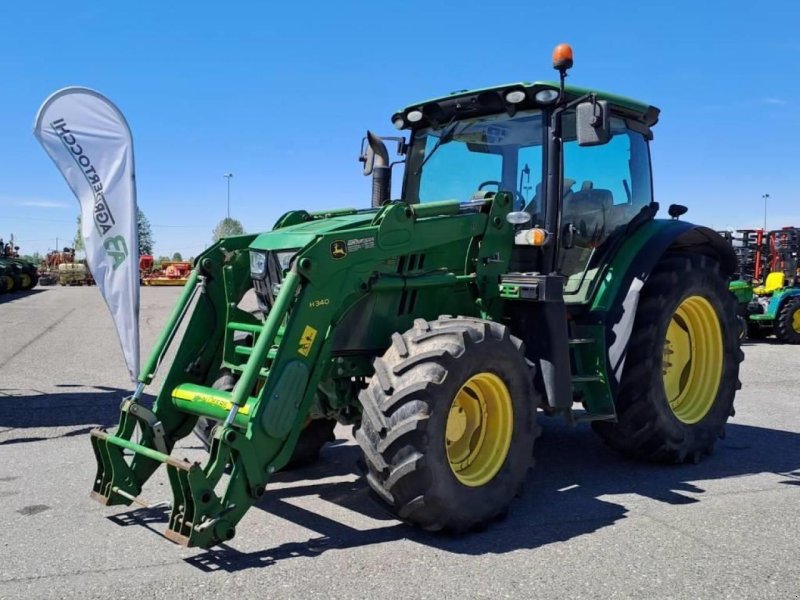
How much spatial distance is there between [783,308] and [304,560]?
1505 centimetres

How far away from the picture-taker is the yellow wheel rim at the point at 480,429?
188 inches

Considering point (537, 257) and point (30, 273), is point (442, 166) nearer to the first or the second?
point (537, 257)

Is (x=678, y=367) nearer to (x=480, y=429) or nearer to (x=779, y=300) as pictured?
(x=480, y=429)

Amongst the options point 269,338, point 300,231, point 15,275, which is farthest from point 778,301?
point 15,275

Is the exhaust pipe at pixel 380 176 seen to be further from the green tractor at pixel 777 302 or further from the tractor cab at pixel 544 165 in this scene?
the green tractor at pixel 777 302

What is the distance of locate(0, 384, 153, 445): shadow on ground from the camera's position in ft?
25.1

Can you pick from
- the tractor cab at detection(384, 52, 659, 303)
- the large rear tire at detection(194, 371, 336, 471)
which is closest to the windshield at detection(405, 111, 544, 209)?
the tractor cab at detection(384, 52, 659, 303)

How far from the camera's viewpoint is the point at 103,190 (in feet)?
20.2

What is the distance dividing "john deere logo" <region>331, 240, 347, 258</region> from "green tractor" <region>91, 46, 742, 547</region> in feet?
0.04

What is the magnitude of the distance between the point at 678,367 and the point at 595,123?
8.32ft

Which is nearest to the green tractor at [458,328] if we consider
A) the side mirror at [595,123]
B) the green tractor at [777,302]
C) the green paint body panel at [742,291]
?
the side mirror at [595,123]

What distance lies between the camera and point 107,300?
20.4 feet

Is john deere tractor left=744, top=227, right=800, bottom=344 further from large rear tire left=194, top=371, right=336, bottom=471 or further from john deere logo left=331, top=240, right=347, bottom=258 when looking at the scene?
john deere logo left=331, top=240, right=347, bottom=258

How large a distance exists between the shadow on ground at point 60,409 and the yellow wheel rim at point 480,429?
422 centimetres
